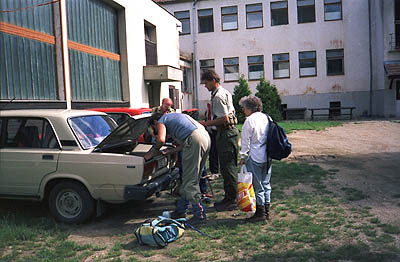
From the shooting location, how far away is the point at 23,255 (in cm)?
445

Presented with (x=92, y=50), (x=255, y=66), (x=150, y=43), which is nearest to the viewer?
(x=92, y=50)

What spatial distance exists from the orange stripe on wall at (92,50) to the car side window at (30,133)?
7.56 m

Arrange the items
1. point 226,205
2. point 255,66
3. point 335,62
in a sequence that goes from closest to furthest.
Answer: point 226,205 < point 335,62 < point 255,66

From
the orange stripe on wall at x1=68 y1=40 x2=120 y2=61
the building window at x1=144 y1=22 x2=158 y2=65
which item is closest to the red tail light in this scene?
the orange stripe on wall at x1=68 y1=40 x2=120 y2=61

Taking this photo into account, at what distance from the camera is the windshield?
5461 mm

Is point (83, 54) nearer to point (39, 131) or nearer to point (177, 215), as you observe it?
point (39, 131)

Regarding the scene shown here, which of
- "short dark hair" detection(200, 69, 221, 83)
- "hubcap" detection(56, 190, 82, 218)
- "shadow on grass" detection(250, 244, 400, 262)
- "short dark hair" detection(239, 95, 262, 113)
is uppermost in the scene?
"short dark hair" detection(200, 69, 221, 83)

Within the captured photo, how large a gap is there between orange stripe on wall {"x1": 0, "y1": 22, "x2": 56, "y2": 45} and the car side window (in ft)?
16.5

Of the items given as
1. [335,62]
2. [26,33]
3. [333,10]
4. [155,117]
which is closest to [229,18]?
[333,10]

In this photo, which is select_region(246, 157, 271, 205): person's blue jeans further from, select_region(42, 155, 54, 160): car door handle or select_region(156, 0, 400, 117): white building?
select_region(156, 0, 400, 117): white building

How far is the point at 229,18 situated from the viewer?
94.9ft

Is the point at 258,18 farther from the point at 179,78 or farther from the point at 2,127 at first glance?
the point at 2,127

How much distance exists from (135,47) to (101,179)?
12.5m

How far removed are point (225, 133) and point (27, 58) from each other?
23.4ft
